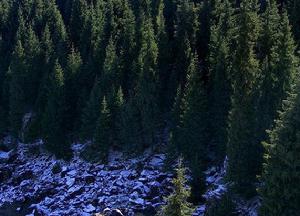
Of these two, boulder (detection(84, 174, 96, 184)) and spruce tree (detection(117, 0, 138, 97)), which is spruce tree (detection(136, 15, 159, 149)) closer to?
spruce tree (detection(117, 0, 138, 97))

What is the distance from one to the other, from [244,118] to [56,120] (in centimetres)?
2857

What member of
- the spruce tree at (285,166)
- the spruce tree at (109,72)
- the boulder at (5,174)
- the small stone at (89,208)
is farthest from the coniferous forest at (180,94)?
the small stone at (89,208)

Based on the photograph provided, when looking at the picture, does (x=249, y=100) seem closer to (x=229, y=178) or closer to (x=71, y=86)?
(x=229, y=178)

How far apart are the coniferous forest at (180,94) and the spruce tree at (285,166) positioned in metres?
0.06

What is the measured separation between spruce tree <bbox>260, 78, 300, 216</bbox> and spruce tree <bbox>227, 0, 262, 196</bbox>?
34.7 feet

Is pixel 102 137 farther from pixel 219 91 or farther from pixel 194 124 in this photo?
pixel 219 91

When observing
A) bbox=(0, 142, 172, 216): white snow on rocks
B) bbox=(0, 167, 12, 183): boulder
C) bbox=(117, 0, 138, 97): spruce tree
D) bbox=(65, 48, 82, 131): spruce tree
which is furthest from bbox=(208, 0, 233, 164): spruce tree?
bbox=(0, 167, 12, 183): boulder

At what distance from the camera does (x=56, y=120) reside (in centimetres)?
5728

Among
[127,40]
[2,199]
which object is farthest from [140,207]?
[127,40]

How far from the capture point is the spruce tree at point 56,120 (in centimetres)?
5605

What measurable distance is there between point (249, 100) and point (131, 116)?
56.1 ft

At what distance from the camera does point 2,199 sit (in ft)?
171

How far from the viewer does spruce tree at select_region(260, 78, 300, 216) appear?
931 inches

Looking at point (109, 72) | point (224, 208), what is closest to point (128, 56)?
point (109, 72)
